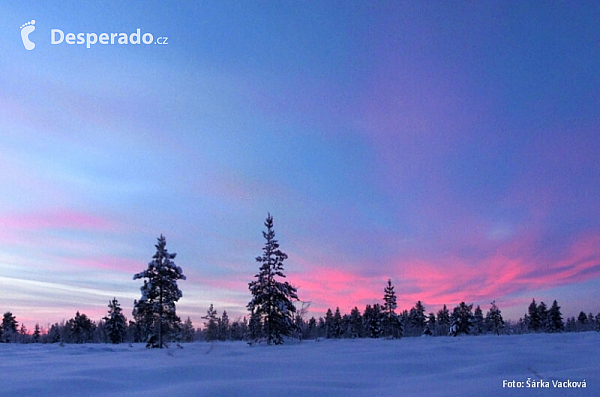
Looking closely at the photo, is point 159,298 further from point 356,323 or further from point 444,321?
point 444,321

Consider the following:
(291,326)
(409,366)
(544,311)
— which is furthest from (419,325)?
(409,366)

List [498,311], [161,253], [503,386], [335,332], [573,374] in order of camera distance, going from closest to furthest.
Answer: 1. [503,386]
2. [573,374]
3. [161,253]
4. [498,311]
5. [335,332]

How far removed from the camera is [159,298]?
2784 cm

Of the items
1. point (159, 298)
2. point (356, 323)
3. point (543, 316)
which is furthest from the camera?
point (356, 323)

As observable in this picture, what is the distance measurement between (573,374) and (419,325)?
95260 mm

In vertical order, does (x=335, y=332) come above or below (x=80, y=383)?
below

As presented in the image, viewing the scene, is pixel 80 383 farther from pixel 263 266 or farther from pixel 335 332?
pixel 335 332

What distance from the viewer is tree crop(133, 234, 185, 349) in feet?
90.1

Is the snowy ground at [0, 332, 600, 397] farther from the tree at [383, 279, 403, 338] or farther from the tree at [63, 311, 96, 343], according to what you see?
the tree at [63, 311, 96, 343]

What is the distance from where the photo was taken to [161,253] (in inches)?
1112

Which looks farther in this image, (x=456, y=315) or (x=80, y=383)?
(x=456, y=315)

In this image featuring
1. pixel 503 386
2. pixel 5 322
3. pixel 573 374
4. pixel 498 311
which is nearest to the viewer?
pixel 503 386

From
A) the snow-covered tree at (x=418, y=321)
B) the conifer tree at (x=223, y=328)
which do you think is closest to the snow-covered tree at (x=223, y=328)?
the conifer tree at (x=223, y=328)

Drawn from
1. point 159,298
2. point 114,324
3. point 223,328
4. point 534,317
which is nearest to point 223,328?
point 223,328
